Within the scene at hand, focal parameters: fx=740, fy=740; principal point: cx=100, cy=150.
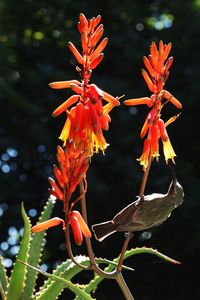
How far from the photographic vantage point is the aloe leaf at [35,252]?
1.77 meters

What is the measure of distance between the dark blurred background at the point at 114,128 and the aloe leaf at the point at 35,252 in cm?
282

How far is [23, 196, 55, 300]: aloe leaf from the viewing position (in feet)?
5.82

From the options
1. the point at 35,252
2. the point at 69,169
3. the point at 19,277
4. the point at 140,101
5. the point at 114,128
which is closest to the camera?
the point at 69,169

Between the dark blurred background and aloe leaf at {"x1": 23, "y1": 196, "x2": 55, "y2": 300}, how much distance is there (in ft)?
9.26

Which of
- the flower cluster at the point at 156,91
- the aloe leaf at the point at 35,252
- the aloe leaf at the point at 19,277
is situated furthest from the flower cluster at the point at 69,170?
the aloe leaf at the point at 35,252

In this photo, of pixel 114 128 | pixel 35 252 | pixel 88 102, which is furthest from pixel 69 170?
pixel 114 128

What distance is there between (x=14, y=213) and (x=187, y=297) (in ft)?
4.29

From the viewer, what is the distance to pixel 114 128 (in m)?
5.15

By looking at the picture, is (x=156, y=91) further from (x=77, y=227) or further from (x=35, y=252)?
(x=35, y=252)

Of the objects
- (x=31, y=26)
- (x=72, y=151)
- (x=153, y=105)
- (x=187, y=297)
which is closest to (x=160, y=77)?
(x=153, y=105)

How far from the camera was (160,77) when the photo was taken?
1.10 m

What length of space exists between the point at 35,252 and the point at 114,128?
332 cm

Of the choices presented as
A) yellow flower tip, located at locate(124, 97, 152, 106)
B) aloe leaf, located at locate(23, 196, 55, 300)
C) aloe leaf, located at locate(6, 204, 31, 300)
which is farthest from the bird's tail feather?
aloe leaf, located at locate(23, 196, 55, 300)

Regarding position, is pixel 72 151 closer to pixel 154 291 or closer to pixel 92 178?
pixel 92 178
